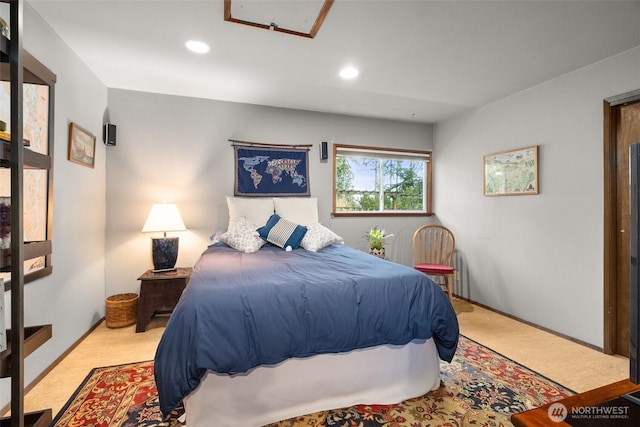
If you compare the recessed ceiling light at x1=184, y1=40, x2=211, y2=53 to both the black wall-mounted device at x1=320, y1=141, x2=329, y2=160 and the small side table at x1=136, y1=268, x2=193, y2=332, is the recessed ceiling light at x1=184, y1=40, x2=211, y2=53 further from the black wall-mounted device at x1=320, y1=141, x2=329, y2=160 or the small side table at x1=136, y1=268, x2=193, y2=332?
the small side table at x1=136, y1=268, x2=193, y2=332

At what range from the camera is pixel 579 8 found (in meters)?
1.94

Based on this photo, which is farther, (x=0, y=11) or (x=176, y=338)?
(x=0, y=11)

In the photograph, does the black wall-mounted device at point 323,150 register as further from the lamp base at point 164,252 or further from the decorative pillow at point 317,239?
the lamp base at point 164,252

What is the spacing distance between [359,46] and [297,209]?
187 cm

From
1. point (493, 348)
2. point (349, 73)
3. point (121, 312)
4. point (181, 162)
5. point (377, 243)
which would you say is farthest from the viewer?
point (377, 243)

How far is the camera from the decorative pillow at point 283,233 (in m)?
3.12

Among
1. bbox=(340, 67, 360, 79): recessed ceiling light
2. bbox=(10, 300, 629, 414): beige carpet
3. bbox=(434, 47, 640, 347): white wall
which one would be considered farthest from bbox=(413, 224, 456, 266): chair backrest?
bbox=(340, 67, 360, 79): recessed ceiling light

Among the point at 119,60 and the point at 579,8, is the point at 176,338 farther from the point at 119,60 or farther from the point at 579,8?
→ the point at 579,8

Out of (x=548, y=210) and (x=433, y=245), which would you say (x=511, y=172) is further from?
(x=433, y=245)

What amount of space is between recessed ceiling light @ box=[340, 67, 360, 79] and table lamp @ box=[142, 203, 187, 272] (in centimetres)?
220

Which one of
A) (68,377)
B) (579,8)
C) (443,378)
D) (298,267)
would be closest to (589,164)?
(579,8)

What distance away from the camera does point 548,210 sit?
3.07m

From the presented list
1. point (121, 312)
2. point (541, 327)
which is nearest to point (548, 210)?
point (541, 327)

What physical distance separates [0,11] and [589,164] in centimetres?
431
